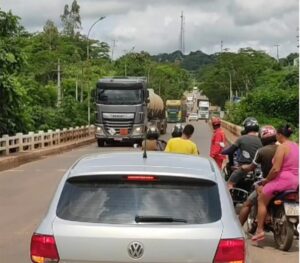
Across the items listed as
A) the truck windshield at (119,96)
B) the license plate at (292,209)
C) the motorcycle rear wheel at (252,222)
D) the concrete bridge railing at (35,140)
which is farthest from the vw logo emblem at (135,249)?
the truck windshield at (119,96)

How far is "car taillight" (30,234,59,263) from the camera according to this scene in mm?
4449

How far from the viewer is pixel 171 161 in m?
5.29

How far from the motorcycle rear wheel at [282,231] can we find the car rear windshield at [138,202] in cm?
368

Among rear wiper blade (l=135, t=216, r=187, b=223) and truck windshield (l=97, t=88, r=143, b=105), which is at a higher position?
truck windshield (l=97, t=88, r=143, b=105)

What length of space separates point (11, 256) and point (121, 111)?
87.0ft

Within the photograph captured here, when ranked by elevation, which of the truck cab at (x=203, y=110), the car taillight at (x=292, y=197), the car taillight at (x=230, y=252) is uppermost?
the car taillight at (x=230, y=252)

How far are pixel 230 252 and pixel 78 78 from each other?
61.3 m

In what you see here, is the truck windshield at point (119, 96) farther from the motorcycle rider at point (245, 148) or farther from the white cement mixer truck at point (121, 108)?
the motorcycle rider at point (245, 148)

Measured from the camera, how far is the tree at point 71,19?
373 ft

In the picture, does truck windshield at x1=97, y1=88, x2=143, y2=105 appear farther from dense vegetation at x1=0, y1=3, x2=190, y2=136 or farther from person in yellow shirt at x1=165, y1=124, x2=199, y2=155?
→ person in yellow shirt at x1=165, y1=124, x2=199, y2=155

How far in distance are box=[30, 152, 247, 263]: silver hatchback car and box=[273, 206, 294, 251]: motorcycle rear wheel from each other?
11.4 ft

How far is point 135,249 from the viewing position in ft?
14.3

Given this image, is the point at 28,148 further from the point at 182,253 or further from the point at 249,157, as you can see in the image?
the point at 182,253

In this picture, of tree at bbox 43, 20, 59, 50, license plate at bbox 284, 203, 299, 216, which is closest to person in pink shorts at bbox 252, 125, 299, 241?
license plate at bbox 284, 203, 299, 216
